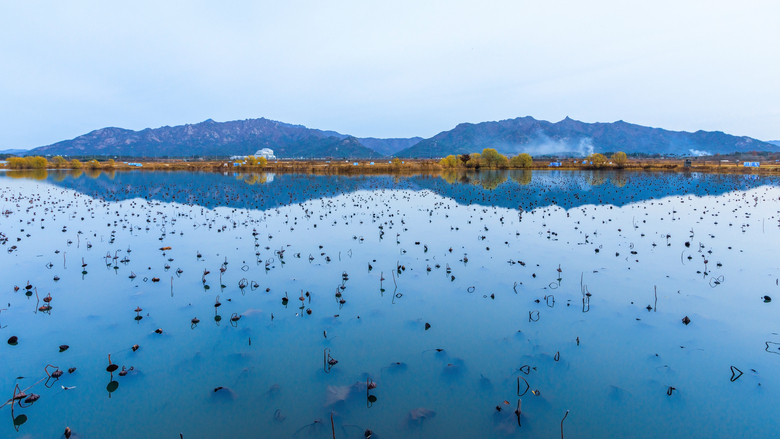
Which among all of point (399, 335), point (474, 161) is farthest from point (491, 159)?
point (399, 335)

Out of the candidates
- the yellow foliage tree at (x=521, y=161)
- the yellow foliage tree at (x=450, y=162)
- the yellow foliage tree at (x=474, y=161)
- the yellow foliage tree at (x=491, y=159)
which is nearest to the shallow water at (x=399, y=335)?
the yellow foliage tree at (x=450, y=162)

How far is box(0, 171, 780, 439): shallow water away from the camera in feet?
20.4

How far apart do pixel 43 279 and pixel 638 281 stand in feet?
70.6

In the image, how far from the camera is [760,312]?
33.0 ft

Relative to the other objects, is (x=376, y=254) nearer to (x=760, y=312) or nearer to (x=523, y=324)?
(x=523, y=324)

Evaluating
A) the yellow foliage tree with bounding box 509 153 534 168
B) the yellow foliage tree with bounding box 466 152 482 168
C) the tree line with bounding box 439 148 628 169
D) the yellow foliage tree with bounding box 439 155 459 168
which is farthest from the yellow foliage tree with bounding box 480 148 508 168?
the yellow foliage tree with bounding box 439 155 459 168

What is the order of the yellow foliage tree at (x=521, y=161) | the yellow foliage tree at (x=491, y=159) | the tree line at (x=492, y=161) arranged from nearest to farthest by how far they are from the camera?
the yellow foliage tree at (x=491, y=159), the tree line at (x=492, y=161), the yellow foliage tree at (x=521, y=161)

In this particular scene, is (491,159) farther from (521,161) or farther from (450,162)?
(450,162)

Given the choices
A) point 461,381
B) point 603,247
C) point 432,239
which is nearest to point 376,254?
point 432,239

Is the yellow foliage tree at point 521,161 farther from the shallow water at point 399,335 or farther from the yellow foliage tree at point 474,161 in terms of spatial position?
the shallow water at point 399,335

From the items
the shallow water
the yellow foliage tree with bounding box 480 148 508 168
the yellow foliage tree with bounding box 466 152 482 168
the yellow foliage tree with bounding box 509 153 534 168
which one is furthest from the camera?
the yellow foliage tree with bounding box 509 153 534 168

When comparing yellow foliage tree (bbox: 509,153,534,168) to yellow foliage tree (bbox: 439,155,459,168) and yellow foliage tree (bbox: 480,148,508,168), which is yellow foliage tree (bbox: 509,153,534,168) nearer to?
yellow foliage tree (bbox: 480,148,508,168)

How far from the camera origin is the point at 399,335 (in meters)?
8.82

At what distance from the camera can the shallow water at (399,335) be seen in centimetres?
623
